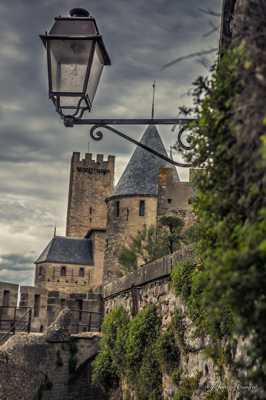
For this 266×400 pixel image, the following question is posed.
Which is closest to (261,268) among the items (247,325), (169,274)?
(247,325)

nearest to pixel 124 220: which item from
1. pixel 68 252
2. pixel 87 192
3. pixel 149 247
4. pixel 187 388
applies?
pixel 149 247

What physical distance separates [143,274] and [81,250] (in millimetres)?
57240

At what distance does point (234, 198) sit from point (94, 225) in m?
71.9

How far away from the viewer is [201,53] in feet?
10.8

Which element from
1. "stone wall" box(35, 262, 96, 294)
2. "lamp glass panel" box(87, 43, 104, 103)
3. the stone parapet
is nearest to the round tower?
"stone wall" box(35, 262, 96, 294)

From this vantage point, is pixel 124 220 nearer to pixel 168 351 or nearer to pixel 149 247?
pixel 149 247

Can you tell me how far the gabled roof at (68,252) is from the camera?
65062 millimetres

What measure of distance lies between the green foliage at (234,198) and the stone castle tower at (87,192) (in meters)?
70.8

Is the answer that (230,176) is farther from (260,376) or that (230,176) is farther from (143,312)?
(143,312)

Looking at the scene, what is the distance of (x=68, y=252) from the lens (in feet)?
217

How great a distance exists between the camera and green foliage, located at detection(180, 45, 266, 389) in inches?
119

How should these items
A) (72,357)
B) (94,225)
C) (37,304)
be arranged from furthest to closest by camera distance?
(94,225)
(37,304)
(72,357)

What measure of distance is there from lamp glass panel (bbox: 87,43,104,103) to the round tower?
45.1 m

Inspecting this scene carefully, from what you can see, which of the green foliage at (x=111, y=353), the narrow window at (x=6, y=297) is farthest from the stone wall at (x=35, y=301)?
the green foliage at (x=111, y=353)
